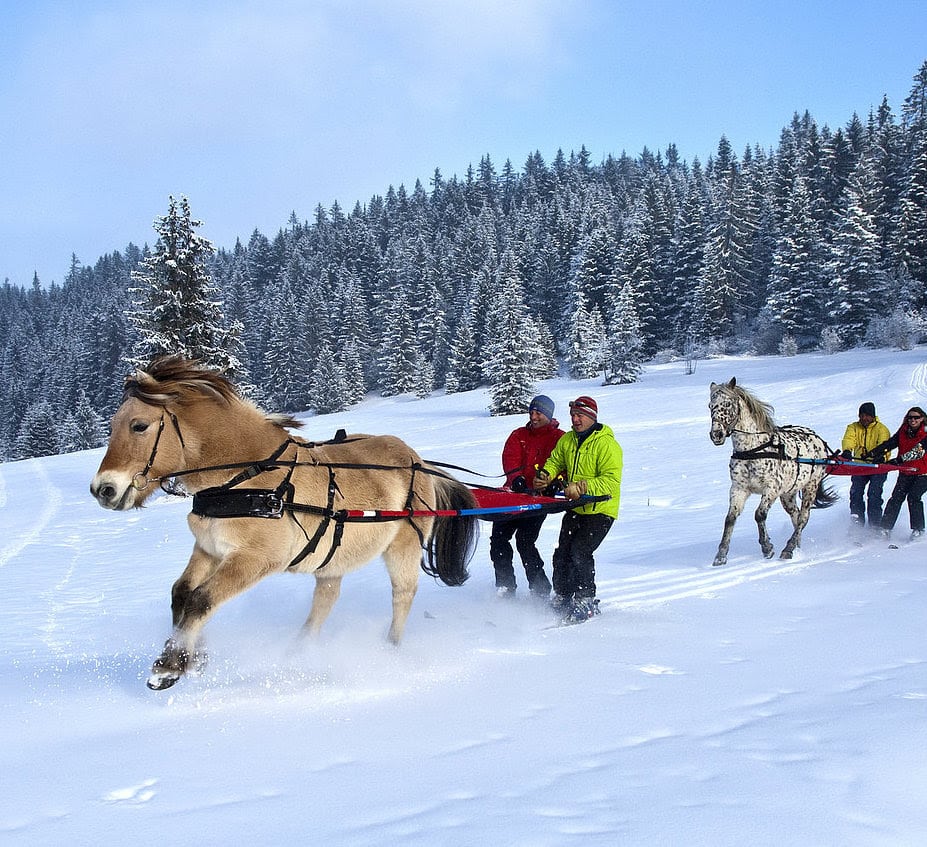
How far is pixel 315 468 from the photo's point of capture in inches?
204

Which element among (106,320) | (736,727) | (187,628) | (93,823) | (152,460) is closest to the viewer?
(93,823)

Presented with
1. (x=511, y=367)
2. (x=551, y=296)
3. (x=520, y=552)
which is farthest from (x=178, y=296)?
(x=551, y=296)

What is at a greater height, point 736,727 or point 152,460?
point 152,460

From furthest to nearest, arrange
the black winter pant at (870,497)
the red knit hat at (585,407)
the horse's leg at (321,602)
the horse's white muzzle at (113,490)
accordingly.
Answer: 1. the black winter pant at (870,497)
2. the red knit hat at (585,407)
3. the horse's leg at (321,602)
4. the horse's white muzzle at (113,490)

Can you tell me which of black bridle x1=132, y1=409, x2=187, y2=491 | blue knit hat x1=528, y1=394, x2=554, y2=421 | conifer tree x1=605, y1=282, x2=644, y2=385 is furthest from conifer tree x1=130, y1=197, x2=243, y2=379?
Result: conifer tree x1=605, y1=282, x2=644, y2=385

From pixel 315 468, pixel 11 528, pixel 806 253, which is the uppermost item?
pixel 806 253

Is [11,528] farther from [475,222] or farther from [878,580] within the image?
[475,222]

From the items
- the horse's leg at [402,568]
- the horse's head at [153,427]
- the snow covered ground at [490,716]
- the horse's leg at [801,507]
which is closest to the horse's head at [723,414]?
the horse's leg at [801,507]

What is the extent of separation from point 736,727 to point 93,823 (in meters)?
2.88

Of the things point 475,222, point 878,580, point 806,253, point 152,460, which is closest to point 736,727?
point 152,460

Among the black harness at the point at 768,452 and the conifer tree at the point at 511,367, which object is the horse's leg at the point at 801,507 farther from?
the conifer tree at the point at 511,367

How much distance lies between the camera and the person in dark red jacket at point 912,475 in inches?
401

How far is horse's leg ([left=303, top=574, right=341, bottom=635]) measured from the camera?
18.8 ft

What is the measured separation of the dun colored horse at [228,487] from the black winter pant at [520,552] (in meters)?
2.06
